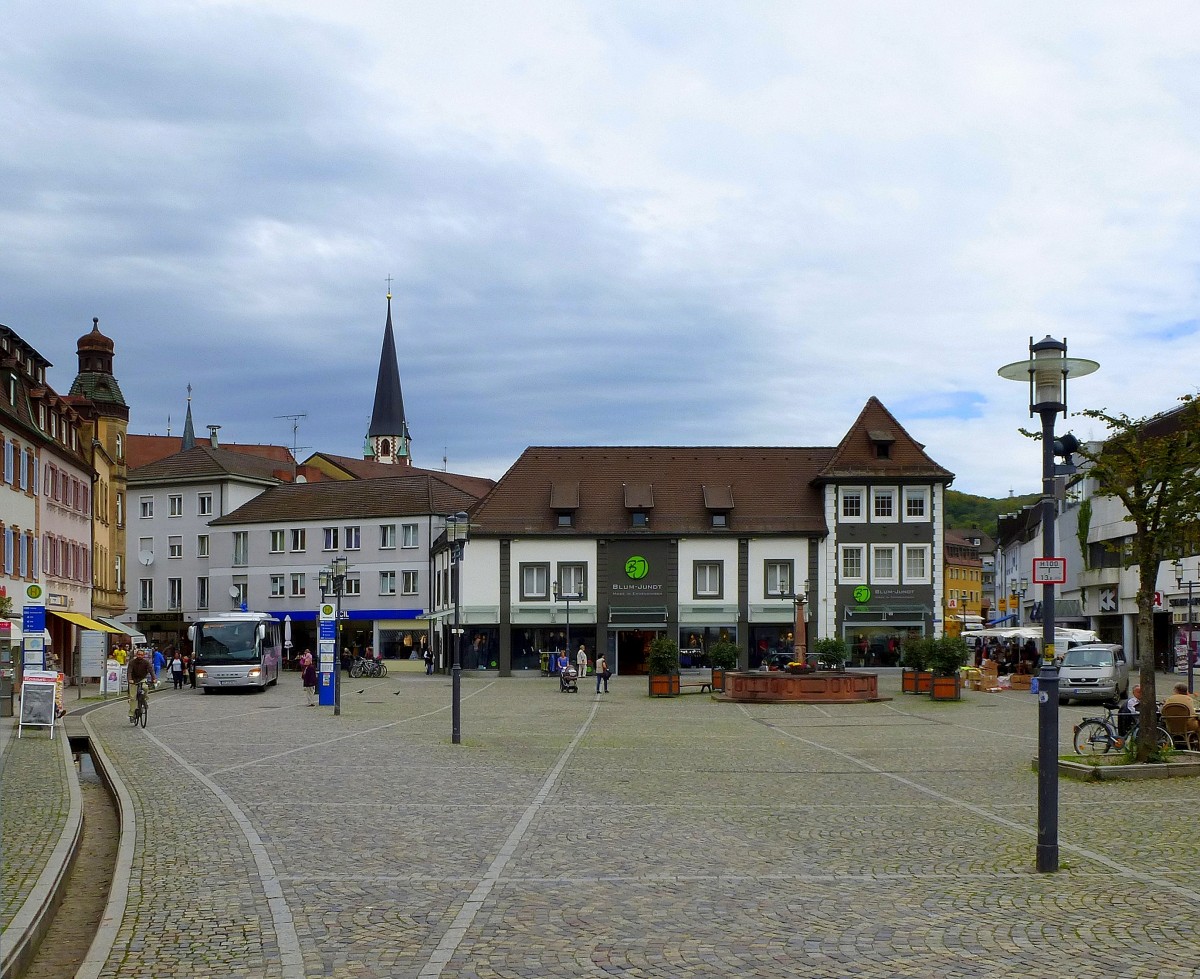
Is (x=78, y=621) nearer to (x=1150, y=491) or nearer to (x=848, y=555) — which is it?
(x=848, y=555)

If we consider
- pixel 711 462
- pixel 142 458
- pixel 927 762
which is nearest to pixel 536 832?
pixel 927 762

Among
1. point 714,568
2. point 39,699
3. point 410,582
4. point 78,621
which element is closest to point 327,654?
point 39,699

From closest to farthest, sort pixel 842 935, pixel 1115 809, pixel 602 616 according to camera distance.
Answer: pixel 842 935, pixel 1115 809, pixel 602 616

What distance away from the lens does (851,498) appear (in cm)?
6656

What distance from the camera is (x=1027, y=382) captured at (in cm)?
1275

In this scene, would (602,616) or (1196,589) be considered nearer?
(1196,589)

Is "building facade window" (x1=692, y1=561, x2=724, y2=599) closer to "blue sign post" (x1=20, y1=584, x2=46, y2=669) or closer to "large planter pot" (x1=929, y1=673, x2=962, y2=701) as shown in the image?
"large planter pot" (x1=929, y1=673, x2=962, y2=701)

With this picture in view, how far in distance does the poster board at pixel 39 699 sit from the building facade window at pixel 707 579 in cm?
4185

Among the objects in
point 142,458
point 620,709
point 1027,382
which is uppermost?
point 142,458

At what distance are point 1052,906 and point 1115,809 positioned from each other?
226 inches

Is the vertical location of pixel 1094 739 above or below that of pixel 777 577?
below

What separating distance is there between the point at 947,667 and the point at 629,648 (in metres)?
26.0

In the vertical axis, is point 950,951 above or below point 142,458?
below

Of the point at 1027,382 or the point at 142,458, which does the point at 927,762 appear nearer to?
the point at 1027,382
